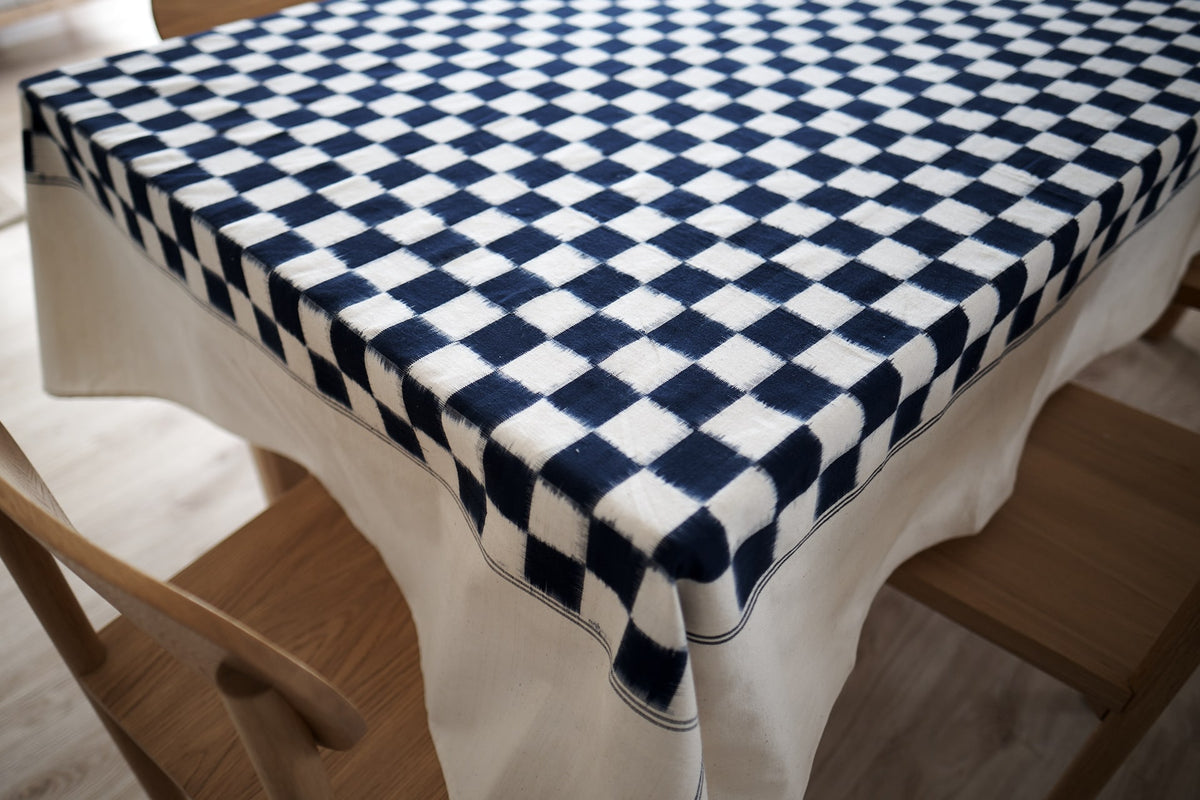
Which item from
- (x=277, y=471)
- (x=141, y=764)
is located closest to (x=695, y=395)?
(x=141, y=764)

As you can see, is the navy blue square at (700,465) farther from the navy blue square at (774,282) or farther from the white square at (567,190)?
the white square at (567,190)

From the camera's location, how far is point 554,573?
23.8 inches

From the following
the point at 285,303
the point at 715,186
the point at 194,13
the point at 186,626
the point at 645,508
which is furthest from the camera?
the point at 194,13

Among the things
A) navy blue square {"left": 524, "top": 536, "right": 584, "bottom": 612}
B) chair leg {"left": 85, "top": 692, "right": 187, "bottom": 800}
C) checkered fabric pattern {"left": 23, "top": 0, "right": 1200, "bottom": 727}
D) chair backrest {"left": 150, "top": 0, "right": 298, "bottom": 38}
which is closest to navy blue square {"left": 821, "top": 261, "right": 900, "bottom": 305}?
checkered fabric pattern {"left": 23, "top": 0, "right": 1200, "bottom": 727}

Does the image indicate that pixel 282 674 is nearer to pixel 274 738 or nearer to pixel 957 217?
pixel 274 738

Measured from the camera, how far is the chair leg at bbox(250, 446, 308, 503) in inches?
50.9

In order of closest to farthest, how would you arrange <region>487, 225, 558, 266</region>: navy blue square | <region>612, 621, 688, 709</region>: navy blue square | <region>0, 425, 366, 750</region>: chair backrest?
<region>0, 425, 366, 750</region>: chair backrest, <region>612, 621, 688, 709</region>: navy blue square, <region>487, 225, 558, 266</region>: navy blue square

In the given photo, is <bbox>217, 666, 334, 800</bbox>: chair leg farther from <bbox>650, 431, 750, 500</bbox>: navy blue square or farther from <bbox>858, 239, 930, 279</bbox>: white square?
<bbox>858, 239, 930, 279</bbox>: white square

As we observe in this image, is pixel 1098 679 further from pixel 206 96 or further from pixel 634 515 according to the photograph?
pixel 206 96

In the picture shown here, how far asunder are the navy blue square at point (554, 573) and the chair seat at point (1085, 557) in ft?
1.39

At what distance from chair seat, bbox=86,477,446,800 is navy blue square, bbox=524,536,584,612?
259 mm

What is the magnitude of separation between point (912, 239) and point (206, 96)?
812 mm

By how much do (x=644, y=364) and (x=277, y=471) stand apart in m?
0.84

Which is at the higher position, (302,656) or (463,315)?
(463,315)
